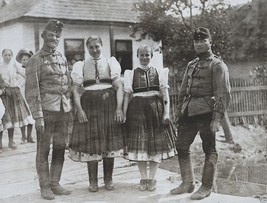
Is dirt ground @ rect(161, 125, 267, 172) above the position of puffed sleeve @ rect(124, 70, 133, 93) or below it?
below

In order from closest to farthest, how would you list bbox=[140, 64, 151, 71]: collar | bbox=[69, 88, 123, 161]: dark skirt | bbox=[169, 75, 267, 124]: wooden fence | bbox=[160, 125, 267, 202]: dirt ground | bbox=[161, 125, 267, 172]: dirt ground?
bbox=[69, 88, 123, 161]: dark skirt, bbox=[140, 64, 151, 71]: collar, bbox=[160, 125, 267, 202]: dirt ground, bbox=[161, 125, 267, 172]: dirt ground, bbox=[169, 75, 267, 124]: wooden fence

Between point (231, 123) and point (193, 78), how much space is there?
13.7 ft

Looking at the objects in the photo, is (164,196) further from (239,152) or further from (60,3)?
(239,152)

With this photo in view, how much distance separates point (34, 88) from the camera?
292 centimetres

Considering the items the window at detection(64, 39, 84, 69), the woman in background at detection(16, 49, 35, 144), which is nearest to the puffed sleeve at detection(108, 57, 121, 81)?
the window at detection(64, 39, 84, 69)

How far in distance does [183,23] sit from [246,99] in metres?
2.20

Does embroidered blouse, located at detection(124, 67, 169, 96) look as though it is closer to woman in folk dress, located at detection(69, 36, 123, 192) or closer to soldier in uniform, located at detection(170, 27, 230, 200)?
woman in folk dress, located at detection(69, 36, 123, 192)

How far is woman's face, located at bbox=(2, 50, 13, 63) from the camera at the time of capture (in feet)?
14.6

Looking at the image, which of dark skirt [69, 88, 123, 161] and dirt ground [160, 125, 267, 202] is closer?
dark skirt [69, 88, 123, 161]

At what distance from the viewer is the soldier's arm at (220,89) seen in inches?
111

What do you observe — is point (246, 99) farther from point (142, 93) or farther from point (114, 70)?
point (114, 70)

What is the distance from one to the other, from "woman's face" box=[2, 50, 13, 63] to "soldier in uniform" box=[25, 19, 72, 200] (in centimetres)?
165

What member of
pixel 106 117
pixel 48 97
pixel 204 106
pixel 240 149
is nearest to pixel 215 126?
pixel 204 106

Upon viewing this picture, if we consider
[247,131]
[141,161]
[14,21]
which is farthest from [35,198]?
[247,131]
